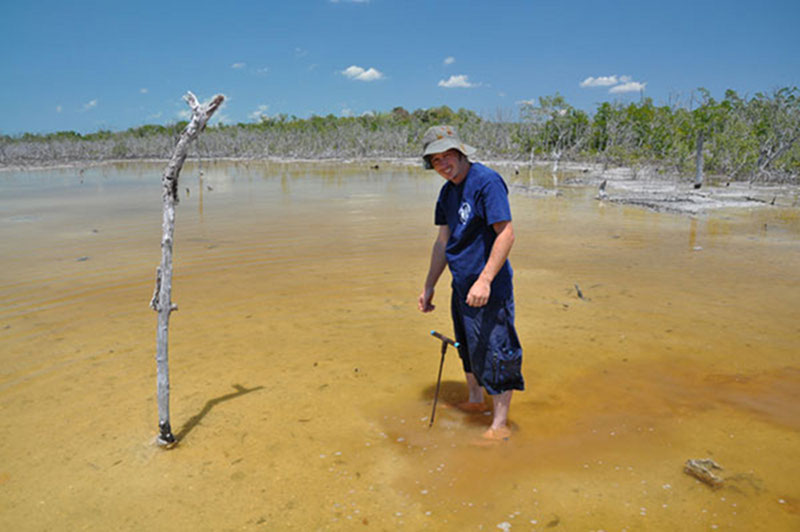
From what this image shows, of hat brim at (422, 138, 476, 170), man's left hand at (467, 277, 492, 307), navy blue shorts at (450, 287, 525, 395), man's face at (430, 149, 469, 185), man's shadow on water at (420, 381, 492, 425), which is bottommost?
man's shadow on water at (420, 381, 492, 425)

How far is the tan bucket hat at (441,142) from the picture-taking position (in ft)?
Answer: 9.46

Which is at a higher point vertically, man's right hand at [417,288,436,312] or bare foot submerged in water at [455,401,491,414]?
man's right hand at [417,288,436,312]

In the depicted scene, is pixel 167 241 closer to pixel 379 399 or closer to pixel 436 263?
pixel 436 263

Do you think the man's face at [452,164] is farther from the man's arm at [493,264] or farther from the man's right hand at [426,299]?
the man's right hand at [426,299]

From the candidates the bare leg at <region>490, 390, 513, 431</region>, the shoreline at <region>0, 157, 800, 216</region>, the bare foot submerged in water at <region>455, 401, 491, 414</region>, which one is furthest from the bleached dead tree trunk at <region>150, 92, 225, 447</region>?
the shoreline at <region>0, 157, 800, 216</region>

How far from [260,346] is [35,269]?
5.46 metres

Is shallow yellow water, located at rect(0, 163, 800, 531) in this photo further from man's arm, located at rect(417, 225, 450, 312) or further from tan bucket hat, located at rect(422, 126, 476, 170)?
tan bucket hat, located at rect(422, 126, 476, 170)

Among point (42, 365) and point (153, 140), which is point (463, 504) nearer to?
point (42, 365)

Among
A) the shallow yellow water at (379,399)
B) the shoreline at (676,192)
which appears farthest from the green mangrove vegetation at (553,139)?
the shallow yellow water at (379,399)

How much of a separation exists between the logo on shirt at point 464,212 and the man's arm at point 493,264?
174 millimetres

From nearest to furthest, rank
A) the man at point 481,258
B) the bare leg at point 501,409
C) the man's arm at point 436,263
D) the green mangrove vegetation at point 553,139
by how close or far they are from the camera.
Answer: the man at point 481,258
the bare leg at point 501,409
the man's arm at point 436,263
the green mangrove vegetation at point 553,139

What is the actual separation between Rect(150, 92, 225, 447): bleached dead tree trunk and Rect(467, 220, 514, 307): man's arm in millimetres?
1825

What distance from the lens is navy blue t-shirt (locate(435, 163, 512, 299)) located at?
2846mm

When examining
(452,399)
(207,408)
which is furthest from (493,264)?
(207,408)
